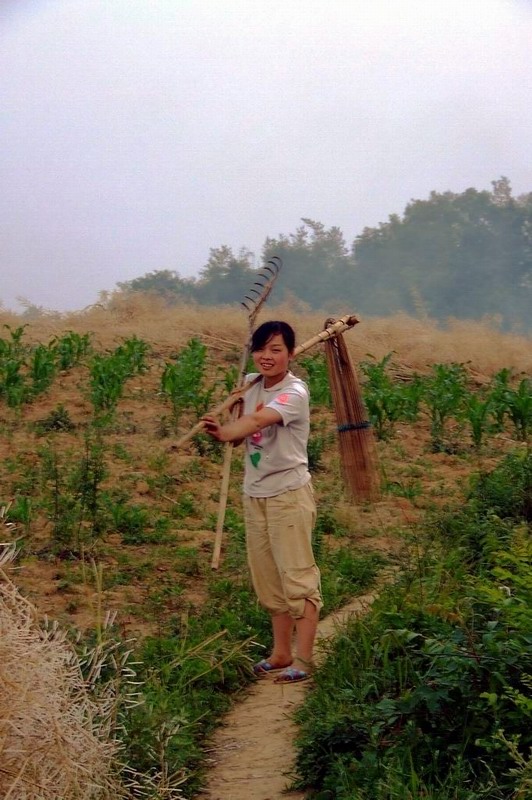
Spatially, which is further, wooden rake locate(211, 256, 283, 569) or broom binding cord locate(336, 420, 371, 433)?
broom binding cord locate(336, 420, 371, 433)

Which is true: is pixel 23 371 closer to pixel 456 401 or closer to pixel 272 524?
pixel 456 401

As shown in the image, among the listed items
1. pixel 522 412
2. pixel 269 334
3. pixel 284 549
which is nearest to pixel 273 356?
pixel 269 334

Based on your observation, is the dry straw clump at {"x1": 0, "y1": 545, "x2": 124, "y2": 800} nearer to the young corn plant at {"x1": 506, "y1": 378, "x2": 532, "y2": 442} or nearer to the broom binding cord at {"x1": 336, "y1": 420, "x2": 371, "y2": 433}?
the broom binding cord at {"x1": 336, "y1": 420, "x2": 371, "y2": 433}

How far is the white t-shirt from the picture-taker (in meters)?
4.96

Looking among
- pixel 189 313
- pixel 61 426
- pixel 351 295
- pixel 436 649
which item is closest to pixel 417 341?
pixel 189 313

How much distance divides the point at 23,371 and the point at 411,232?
760 inches

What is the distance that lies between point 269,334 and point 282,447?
536 millimetres

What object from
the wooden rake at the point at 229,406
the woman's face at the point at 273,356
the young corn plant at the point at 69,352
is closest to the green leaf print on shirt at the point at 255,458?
the wooden rake at the point at 229,406

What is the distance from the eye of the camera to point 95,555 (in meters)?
7.13

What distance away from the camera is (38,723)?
320 centimetres

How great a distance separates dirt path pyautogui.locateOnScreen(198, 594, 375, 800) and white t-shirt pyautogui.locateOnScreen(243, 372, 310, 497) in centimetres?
83

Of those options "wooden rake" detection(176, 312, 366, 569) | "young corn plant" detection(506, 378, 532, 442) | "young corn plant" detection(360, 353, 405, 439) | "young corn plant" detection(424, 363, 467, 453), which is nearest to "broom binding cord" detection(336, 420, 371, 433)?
"wooden rake" detection(176, 312, 366, 569)

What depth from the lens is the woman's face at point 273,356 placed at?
16.4ft

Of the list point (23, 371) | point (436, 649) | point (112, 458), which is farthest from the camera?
point (23, 371)
